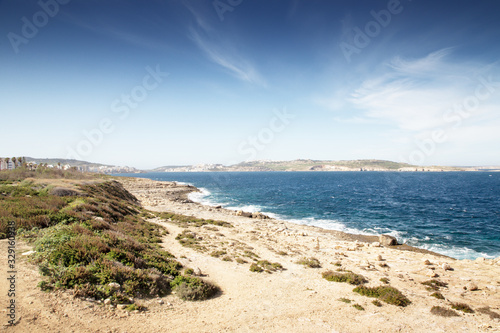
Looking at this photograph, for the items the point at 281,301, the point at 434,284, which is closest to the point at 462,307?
the point at 434,284

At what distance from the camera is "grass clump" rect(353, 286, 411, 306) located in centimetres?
1296

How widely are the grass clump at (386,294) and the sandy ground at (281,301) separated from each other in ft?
1.18

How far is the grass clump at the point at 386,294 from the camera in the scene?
13.0 meters

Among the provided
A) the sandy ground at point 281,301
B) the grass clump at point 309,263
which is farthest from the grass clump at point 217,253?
the grass clump at point 309,263

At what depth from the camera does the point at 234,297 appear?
12.6 m

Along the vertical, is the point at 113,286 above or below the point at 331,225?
above

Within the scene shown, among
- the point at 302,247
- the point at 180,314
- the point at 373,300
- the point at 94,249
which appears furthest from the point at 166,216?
the point at 373,300

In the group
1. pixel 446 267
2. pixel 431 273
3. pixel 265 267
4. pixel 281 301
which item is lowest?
pixel 446 267

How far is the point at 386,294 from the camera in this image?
44.6 ft

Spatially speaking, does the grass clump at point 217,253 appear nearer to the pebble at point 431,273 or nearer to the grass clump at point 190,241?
the grass clump at point 190,241

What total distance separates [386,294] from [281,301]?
6469mm

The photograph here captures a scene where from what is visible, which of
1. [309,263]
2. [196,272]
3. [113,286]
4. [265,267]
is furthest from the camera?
[309,263]

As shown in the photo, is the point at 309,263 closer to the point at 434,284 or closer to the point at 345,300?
the point at 345,300

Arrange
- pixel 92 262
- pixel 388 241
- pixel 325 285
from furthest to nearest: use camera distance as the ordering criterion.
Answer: pixel 388 241 → pixel 325 285 → pixel 92 262
